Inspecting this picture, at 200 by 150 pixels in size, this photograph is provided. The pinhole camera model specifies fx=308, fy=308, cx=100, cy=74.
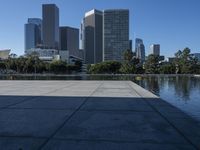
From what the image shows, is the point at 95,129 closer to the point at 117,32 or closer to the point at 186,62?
the point at 186,62

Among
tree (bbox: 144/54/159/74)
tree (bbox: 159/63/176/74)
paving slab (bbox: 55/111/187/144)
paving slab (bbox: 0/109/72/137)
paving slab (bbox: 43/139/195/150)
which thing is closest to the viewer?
paving slab (bbox: 43/139/195/150)

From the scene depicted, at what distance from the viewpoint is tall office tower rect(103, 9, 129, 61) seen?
189m

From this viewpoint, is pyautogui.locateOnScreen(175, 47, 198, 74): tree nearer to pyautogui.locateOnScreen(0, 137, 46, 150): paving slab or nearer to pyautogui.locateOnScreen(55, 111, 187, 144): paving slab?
pyautogui.locateOnScreen(55, 111, 187, 144): paving slab

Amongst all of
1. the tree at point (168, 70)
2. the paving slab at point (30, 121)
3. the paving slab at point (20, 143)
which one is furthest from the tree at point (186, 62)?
the paving slab at point (20, 143)

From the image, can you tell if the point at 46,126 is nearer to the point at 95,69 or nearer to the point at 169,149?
the point at 169,149

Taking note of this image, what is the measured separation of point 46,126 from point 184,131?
10.8 ft

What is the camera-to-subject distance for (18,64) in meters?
142

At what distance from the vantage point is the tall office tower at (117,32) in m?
189

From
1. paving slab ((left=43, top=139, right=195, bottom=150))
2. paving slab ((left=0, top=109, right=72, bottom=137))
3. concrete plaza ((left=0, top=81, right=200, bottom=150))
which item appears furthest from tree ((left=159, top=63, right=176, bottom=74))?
paving slab ((left=43, top=139, right=195, bottom=150))

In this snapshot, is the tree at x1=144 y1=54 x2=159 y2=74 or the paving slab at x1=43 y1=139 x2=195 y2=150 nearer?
the paving slab at x1=43 y1=139 x2=195 y2=150

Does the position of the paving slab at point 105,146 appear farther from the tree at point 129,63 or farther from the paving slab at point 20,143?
the tree at point 129,63

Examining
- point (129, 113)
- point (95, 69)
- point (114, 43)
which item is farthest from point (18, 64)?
point (129, 113)

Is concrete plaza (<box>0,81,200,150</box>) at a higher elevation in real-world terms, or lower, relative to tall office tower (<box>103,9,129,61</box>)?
lower

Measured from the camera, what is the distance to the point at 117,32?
623 ft
